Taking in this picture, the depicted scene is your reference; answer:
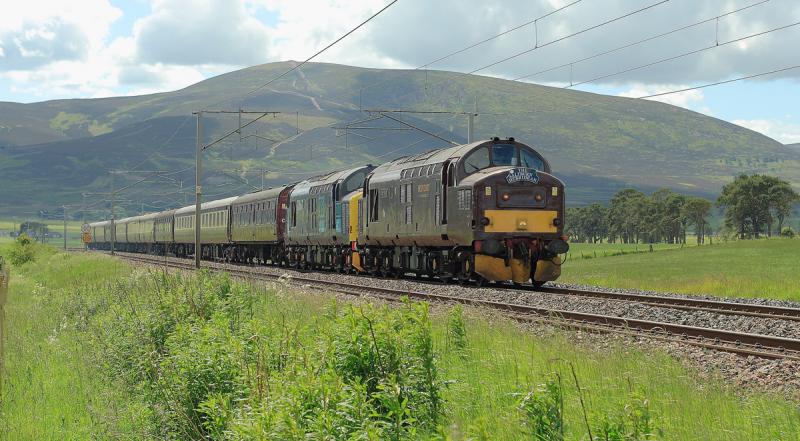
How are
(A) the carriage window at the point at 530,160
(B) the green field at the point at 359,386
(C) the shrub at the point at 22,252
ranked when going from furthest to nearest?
(C) the shrub at the point at 22,252, (A) the carriage window at the point at 530,160, (B) the green field at the point at 359,386

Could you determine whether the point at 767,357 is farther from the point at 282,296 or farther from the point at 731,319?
the point at 282,296

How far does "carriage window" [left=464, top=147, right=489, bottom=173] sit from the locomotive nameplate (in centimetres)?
151

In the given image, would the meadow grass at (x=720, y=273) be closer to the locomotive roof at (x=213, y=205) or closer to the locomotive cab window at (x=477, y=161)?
the locomotive cab window at (x=477, y=161)

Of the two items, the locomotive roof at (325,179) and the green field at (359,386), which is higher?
the locomotive roof at (325,179)

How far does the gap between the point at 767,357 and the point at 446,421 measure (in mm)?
6857

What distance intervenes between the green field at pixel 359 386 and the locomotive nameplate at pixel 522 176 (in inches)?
435

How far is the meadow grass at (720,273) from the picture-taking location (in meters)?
32.3

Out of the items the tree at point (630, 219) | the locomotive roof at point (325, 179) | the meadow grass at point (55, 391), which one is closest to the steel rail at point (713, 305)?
the meadow grass at point (55, 391)

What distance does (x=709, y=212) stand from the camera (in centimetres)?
18100

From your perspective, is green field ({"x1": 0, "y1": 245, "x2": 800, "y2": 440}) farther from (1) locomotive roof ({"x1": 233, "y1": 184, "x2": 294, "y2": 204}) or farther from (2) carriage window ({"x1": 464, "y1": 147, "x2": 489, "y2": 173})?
(1) locomotive roof ({"x1": 233, "y1": 184, "x2": 294, "y2": 204})

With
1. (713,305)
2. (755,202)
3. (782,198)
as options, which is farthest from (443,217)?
(755,202)

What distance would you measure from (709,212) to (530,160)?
526ft

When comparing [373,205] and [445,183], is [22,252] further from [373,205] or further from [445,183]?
[445,183]

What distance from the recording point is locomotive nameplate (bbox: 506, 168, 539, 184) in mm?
28391
